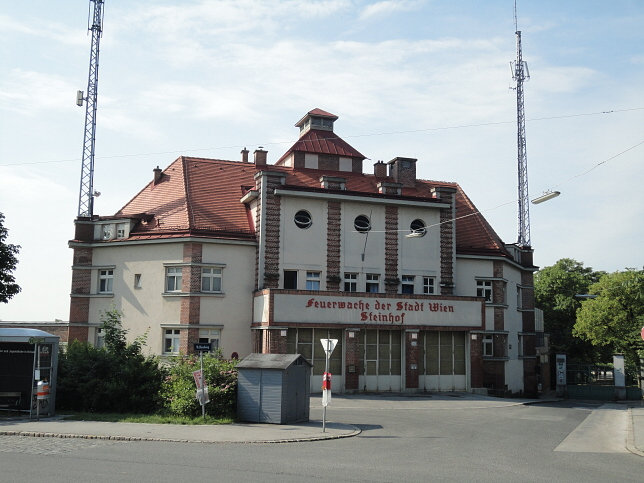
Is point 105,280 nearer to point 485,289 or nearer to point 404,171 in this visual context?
point 404,171

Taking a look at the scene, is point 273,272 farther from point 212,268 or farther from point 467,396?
point 467,396

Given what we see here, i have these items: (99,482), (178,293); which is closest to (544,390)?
(178,293)

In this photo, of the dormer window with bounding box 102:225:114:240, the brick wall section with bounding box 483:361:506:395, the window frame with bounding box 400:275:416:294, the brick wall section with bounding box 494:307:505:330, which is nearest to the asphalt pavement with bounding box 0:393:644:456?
the window frame with bounding box 400:275:416:294

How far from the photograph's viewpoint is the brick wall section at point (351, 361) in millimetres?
31516

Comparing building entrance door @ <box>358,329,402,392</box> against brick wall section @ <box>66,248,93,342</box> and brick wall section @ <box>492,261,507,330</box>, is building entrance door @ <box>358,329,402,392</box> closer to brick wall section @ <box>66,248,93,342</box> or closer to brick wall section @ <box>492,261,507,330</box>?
brick wall section @ <box>492,261,507,330</box>

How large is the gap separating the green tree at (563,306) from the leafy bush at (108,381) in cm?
4667

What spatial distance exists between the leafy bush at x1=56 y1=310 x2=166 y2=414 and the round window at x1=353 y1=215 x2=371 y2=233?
51.6 feet

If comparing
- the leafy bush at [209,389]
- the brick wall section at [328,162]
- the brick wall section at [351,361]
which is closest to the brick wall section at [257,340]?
the brick wall section at [351,361]

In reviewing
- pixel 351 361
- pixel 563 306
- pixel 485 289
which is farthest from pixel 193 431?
pixel 563 306

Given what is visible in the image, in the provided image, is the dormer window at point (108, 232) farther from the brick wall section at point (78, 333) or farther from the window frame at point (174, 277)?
the brick wall section at point (78, 333)

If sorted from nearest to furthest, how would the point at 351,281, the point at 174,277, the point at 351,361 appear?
the point at 351,361, the point at 174,277, the point at 351,281

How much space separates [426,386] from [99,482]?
24.0 m

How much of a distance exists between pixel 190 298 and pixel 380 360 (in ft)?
32.3

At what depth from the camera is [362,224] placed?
35188mm
